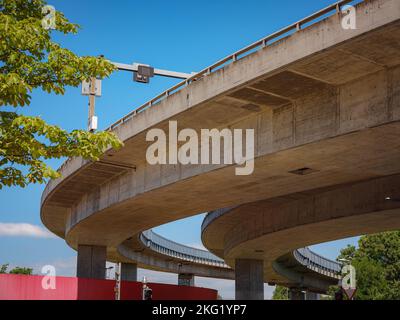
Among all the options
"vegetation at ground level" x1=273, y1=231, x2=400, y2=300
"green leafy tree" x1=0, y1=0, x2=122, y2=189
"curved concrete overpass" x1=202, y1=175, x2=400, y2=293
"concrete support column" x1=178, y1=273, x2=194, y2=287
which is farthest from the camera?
"concrete support column" x1=178, y1=273, x2=194, y2=287

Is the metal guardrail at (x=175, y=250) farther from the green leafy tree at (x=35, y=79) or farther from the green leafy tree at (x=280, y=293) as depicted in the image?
the green leafy tree at (x=280, y=293)

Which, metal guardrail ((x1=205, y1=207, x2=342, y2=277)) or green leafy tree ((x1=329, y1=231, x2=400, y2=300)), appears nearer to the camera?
metal guardrail ((x1=205, y1=207, x2=342, y2=277))

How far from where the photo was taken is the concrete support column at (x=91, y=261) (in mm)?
49500

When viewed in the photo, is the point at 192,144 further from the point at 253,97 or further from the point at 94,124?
the point at 94,124

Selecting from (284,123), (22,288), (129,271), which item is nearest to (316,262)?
(129,271)

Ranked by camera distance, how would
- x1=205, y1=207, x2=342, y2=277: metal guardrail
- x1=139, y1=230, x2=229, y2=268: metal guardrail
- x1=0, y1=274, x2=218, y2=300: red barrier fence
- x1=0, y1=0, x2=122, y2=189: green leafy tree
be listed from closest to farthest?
x1=0, y1=0, x2=122, y2=189: green leafy tree < x1=0, y1=274, x2=218, y2=300: red barrier fence < x1=139, y1=230, x2=229, y2=268: metal guardrail < x1=205, y1=207, x2=342, y2=277: metal guardrail

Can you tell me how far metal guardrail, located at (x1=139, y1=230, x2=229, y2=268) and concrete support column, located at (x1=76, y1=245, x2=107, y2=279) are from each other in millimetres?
11896

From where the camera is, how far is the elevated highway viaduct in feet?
60.7

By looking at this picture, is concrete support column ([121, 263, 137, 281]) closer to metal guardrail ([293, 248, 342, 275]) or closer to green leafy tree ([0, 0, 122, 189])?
metal guardrail ([293, 248, 342, 275])

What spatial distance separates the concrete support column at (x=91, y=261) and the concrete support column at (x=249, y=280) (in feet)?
43.0

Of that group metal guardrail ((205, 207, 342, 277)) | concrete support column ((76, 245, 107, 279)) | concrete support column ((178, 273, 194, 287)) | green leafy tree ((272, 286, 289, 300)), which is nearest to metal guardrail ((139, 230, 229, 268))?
concrete support column ((178, 273, 194, 287))

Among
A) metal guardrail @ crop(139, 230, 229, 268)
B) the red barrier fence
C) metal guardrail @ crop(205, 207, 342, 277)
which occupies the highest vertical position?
metal guardrail @ crop(139, 230, 229, 268)

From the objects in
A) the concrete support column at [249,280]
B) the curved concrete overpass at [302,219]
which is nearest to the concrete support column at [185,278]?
the curved concrete overpass at [302,219]

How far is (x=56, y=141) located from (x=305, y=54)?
7.61 metres
